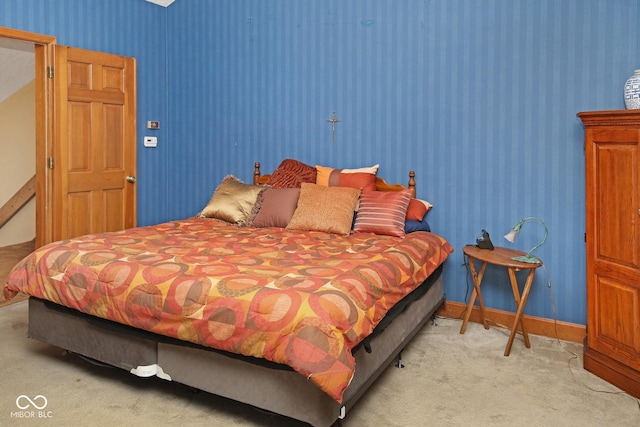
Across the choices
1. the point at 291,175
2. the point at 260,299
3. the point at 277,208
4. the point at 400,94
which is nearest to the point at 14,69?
the point at 291,175

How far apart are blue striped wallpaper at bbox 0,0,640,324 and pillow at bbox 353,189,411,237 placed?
348 mm

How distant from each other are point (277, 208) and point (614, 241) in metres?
2.14

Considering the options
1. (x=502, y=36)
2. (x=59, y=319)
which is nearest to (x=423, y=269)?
(x=502, y=36)

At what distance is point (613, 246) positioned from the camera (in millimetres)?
2824

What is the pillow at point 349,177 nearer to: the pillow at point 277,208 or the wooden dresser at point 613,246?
the pillow at point 277,208

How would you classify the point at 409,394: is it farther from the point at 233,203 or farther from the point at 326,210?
the point at 233,203

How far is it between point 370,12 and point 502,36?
102 cm

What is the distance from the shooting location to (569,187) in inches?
136

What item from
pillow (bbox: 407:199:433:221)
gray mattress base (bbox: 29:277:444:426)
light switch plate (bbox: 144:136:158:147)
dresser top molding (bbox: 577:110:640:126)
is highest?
light switch plate (bbox: 144:136:158:147)

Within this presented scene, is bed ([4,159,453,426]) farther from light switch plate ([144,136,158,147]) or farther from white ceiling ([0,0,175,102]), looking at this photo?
white ceiling ([0,0,175,102])

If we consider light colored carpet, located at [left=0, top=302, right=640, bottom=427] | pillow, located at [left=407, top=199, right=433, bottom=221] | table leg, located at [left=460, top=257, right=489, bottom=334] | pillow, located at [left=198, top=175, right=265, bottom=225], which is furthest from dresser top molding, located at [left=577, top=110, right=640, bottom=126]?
pillow, located at [left=198, top=175, right=265, bottom=225]

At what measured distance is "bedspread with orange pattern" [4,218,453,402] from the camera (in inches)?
80.2

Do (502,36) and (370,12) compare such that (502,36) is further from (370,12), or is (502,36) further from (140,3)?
(140,3)

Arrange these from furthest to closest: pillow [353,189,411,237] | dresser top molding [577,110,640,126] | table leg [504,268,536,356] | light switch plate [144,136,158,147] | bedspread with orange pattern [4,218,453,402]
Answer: light switch plate [144,136,158,147] < pillow [353,189,411,237] < table leg [504,268,536,356] < dresser top molding [577,110,640,126] < bedspread with orange pattern [4,218,453,402]
